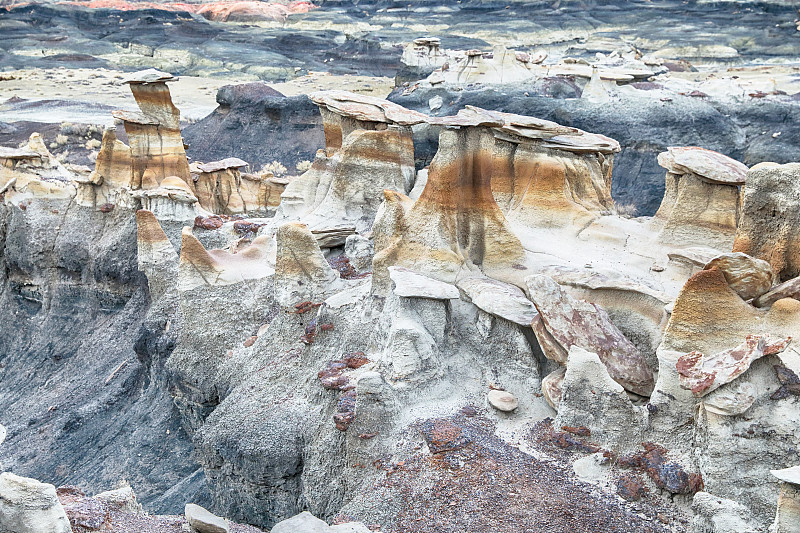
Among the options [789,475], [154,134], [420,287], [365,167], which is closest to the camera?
[789,475]

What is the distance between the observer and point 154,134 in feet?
53.4

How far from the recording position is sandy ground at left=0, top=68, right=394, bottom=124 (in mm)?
39812

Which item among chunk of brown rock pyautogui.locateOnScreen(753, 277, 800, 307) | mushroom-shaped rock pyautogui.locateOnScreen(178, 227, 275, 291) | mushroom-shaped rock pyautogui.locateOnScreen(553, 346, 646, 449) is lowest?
mushroom-shaped rock pyautogui.locateOnScreen(178, 227, 275, 291)

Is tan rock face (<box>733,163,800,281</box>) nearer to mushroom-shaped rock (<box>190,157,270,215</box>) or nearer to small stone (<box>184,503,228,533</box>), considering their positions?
small stone (<box>184,503,228,533</box>)

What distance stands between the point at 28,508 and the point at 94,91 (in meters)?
46.5

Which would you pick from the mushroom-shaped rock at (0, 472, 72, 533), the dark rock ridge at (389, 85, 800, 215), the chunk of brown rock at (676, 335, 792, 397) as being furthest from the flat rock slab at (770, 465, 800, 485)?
the dark rock ridge at (389, 85, 800, 215)

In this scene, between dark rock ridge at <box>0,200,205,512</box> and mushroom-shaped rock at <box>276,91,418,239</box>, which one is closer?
dark rock ridge at <box>0,200,205,512</box>

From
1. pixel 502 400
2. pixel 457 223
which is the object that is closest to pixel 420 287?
pixel 457 223

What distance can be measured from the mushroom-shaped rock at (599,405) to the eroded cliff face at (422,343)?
22 millimetres

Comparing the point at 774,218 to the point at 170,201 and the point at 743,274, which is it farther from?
the point at 170,201

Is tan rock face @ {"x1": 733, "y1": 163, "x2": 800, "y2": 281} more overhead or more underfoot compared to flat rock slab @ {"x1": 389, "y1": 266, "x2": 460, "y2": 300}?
more overhead

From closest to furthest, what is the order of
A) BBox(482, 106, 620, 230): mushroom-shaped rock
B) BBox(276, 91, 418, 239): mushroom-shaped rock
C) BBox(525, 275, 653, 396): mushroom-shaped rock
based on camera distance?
BBox(525, 275, 653, 396): mushroom-shaped rock, BBox(482, 106, 620, 230): mushroom-shaped rock, BBox(276, 91, 418, 239): mushroom-shaped rock

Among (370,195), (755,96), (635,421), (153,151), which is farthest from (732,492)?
(755,96)

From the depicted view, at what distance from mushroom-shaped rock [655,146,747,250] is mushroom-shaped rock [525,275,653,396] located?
327 cm
